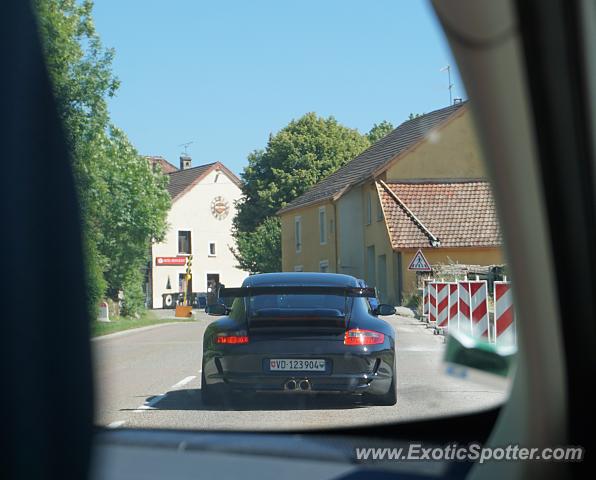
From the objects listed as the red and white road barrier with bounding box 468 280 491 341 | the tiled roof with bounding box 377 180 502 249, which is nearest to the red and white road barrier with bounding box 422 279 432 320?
the tiled roof with bounding box 377 180 502 249

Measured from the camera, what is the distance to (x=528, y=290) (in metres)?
1.97

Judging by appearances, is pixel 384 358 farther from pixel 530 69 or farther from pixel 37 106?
pixel 530 69

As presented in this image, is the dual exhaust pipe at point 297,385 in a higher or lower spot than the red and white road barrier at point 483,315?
lower

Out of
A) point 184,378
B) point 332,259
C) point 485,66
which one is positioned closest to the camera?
point 485,66

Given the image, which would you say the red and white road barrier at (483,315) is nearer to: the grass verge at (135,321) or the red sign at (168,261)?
the grass verge at (135,321)

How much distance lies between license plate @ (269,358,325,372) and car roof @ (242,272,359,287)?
1.72ft

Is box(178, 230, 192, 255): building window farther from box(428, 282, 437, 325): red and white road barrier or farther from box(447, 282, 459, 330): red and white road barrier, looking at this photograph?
box(447, 282, 459, 330): red and white road barrier

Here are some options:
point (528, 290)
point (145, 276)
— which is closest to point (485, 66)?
point (528, 290)

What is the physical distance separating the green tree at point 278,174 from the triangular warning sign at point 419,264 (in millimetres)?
731

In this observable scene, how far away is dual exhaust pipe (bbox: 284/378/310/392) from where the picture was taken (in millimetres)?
5766

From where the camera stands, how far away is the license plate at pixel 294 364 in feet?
19.0

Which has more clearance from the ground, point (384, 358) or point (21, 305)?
point (21, 305)

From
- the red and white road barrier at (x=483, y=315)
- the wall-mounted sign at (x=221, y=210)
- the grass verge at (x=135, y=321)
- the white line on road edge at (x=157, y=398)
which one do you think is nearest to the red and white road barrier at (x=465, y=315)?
the red and white road barrier at (x=483, y=315)

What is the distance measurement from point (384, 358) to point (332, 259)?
6163 mm
